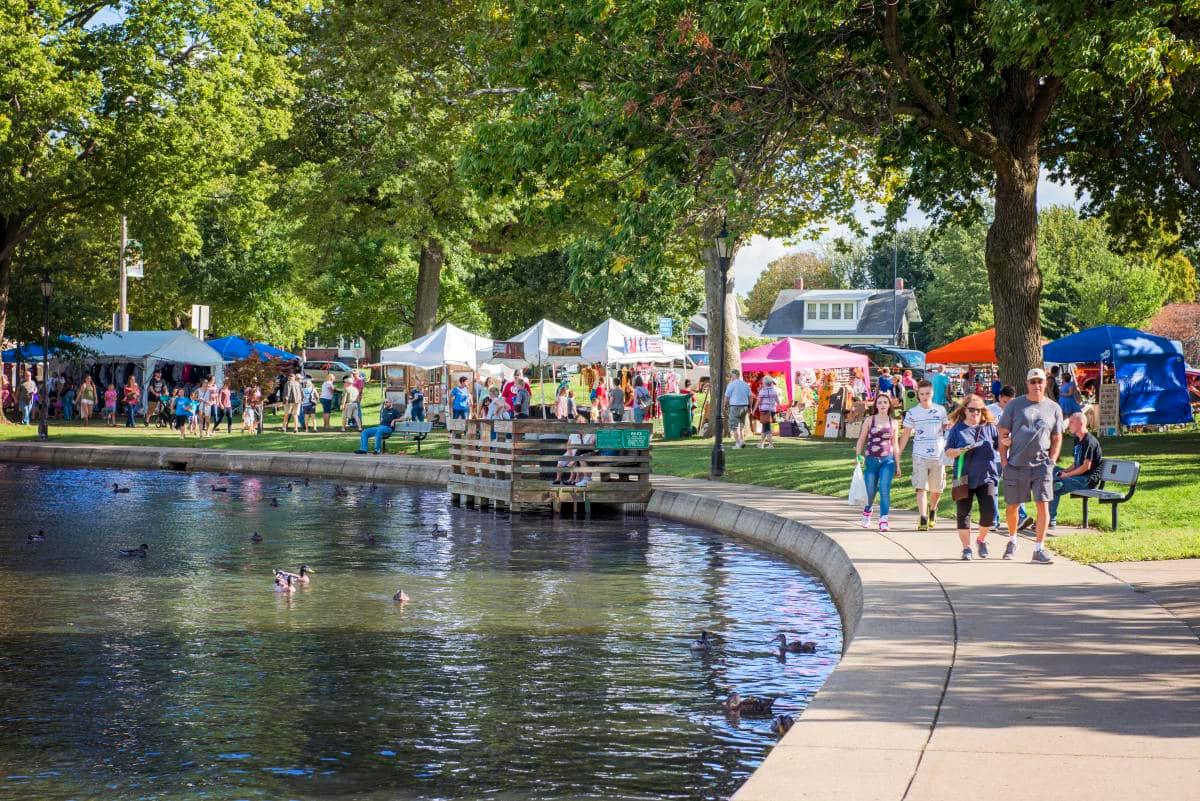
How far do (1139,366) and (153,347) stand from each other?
95.2 ft

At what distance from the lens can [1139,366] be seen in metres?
33.2

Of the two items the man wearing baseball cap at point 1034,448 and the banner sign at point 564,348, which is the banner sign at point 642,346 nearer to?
the banner sign at point 564,348

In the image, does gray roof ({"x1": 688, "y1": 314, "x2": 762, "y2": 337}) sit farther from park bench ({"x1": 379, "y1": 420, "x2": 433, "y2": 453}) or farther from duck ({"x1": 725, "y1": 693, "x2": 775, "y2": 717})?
duck ({"x1": 725, "y1": 693, "x2": 775, "y2": 717})

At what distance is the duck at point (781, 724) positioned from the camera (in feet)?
26.8

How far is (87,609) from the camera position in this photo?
12.5 m

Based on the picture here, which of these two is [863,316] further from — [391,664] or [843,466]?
[391,664]

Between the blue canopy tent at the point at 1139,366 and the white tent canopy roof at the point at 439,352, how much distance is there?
14.2 m

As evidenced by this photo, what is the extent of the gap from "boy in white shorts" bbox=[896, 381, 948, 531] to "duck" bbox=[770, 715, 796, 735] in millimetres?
7402

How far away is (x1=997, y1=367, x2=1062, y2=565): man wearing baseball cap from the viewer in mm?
13336

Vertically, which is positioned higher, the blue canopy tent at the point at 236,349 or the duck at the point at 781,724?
the blue canopy tent at the point at 236,349

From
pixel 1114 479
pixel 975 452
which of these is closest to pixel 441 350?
pixel 1114 479

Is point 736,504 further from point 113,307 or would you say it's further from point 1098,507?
point 113,307

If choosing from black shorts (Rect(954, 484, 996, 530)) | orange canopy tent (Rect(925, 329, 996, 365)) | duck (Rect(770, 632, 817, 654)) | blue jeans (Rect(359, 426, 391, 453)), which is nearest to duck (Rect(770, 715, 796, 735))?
duck (Rect(770, 632, 817, 654))

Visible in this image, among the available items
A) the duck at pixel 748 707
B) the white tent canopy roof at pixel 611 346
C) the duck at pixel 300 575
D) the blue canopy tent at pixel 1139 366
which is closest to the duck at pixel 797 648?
the duck at pixel 748 707
